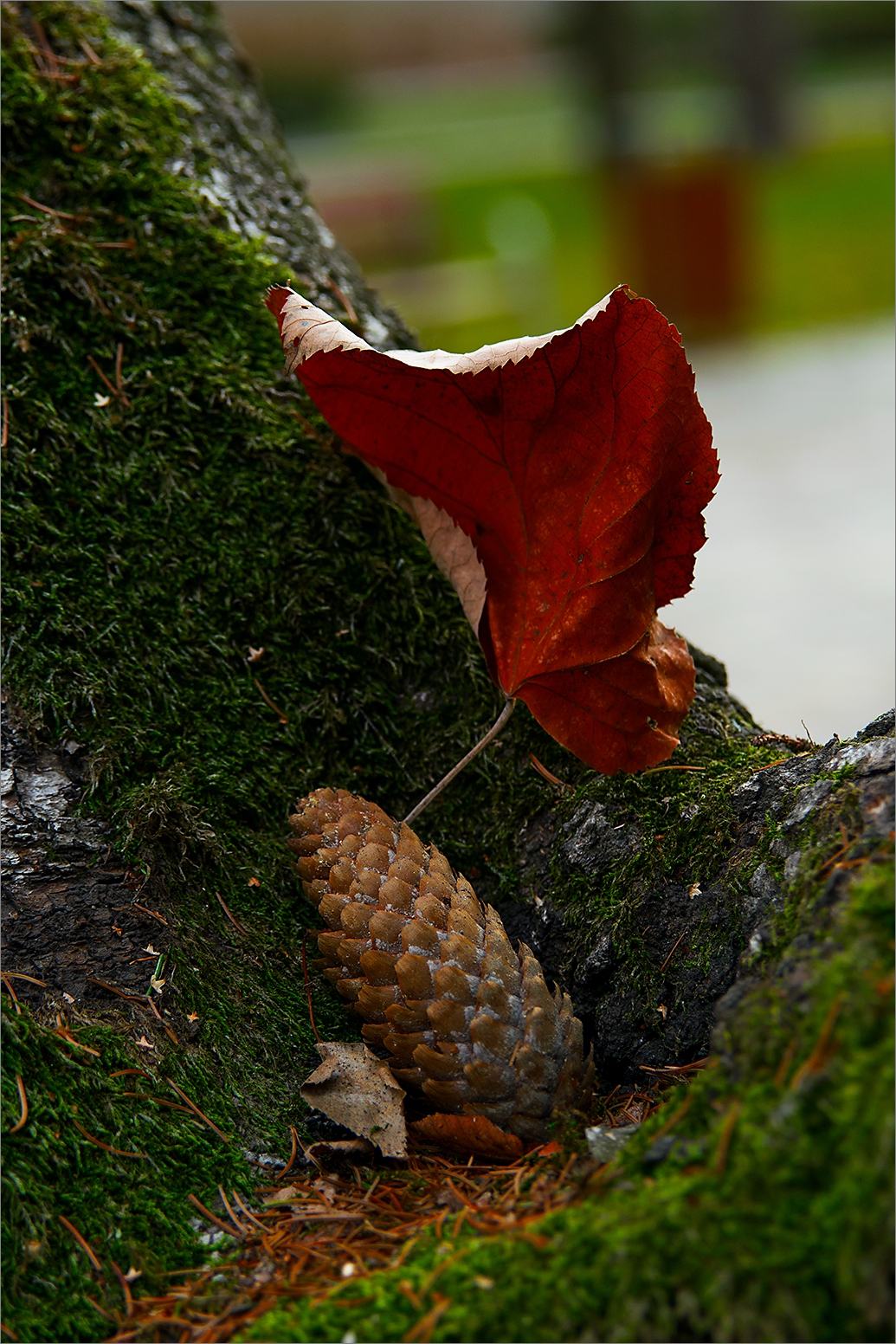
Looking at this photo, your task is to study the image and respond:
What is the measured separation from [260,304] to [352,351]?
45 centimetres

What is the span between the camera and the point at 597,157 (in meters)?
11.2

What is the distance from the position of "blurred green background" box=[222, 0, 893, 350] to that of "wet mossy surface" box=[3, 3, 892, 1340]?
928 mm

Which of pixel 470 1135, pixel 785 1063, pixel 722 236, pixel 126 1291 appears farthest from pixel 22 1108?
pixel 722 236

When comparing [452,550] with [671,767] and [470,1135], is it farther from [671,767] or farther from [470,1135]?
[470,1135]

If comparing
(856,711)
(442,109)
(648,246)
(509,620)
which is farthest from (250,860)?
(442,109)

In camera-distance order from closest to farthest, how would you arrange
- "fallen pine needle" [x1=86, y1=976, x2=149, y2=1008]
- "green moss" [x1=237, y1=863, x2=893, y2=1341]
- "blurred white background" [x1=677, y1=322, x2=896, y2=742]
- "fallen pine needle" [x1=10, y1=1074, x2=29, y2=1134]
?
"green moss" [x1=237, y1=863, x2=893, y2=1341]
"fallen pine needle" [x1=10, y1=1074, x2=29, y2=1134]
"fallen pine needle" [x1=86, y1=976, x2=149, y2=1008]
"blurred white background" [x1=677, y1=322, x2=896, y2=742]

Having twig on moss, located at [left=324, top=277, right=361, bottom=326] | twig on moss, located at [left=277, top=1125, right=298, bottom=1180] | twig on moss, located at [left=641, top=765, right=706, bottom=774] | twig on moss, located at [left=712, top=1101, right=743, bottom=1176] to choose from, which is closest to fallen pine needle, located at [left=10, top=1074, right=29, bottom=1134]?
twig on moss, located at [left=277, top=1125, right=298, bottom=1180]

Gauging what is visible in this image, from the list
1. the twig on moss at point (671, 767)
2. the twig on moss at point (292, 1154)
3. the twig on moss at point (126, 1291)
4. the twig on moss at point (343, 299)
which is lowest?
the twig on moss at point (126, 1291)

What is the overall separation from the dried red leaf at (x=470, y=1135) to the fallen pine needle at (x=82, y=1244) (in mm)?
306

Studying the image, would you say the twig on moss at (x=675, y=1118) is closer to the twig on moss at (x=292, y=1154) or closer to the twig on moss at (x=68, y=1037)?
the twig on moss at (x=292, y=1154)

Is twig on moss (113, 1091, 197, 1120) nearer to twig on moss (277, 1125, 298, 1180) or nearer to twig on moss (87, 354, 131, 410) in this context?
twig on moss (277, 1125, 298, 1180)

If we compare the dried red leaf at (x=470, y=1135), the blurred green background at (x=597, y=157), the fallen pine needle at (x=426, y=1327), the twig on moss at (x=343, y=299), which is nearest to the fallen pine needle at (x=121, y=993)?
the dried red leaf at (x=470, y=1135)

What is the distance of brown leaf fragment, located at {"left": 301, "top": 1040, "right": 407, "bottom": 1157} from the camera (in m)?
0.94

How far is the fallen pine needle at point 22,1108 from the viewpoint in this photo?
2.86 ft
